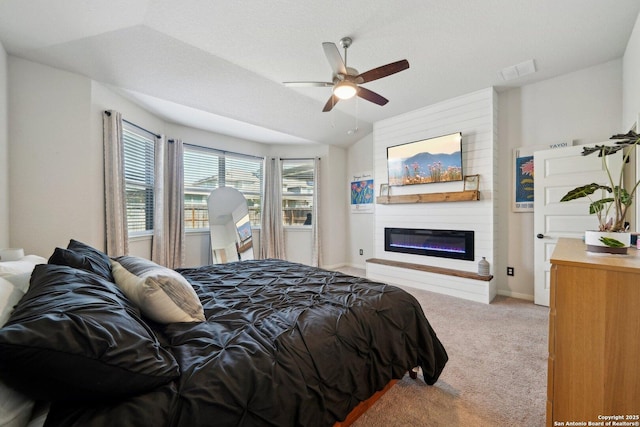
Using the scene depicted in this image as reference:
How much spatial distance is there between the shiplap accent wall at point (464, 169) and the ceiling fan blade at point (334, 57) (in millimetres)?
2261

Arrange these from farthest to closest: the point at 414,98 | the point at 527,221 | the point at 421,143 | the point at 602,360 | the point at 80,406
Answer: the point at 421,143 → the point at 414,98 → the point at 527,221 → the point at 602,360 → the point at 80,406

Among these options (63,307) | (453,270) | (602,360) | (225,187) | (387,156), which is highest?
(387,156)

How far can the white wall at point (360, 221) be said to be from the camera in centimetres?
542

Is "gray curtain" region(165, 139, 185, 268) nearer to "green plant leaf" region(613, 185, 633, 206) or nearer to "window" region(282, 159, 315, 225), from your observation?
"window" region(282, 159, 315, 225)

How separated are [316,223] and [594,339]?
4.55 metres

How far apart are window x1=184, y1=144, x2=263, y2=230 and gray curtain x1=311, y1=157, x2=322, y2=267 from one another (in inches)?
44.3

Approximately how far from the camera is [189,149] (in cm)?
457

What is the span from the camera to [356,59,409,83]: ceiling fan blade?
86.7 inches

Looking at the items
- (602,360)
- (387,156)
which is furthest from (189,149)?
(602,360)

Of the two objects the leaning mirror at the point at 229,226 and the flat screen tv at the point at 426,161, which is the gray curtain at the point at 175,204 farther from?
the flat screen tv at the point at 426,161

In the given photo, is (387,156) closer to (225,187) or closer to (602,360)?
(225,187)

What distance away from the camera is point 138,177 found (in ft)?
12.4

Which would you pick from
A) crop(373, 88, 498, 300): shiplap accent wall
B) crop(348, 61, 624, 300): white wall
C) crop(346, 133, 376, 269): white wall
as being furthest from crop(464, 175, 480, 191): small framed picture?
crop(346, 133, 376, 269): white wall

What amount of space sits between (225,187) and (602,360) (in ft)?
15.8
